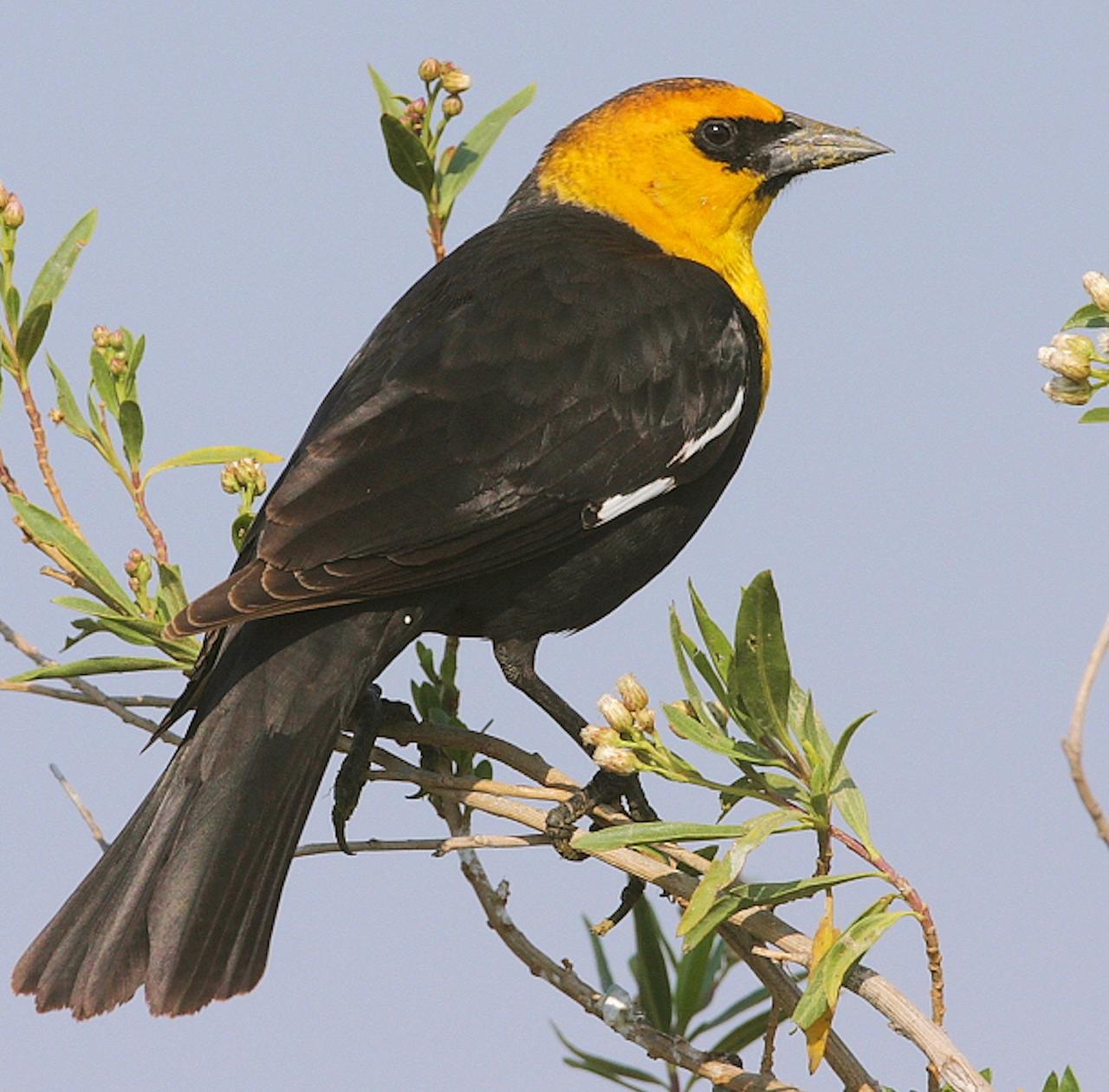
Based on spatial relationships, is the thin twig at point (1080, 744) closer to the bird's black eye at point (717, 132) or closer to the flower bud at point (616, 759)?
the flower bud at point (616, 759)

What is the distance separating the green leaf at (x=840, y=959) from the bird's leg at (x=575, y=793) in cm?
66

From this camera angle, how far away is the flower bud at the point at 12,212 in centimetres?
283

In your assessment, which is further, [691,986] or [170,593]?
[170,593]

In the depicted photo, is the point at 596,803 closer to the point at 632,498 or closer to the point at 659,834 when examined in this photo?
the point at 632,498

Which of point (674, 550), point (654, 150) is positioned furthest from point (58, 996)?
point (654, 150)

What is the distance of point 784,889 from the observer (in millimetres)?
2039

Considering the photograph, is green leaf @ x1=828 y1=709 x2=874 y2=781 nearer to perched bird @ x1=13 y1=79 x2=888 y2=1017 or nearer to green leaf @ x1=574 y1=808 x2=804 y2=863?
green leaf @ x1=574 y1=808 x2=804 y2=863

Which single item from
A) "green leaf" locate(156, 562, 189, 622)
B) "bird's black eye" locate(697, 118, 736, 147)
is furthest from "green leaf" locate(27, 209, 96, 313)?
"bird's black eye" locate(697, 118, 736, 147)

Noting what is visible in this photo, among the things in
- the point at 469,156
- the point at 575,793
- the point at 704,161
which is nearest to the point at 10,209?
the point at 469,156

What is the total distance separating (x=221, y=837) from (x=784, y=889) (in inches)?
47.9

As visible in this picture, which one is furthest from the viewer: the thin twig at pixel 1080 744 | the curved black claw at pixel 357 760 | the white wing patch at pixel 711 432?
the white wing patch at pixel 711 432

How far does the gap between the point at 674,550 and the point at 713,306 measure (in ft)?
1.81

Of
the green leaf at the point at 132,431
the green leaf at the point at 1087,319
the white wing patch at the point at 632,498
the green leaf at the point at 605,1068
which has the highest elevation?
the green leaf at the point at 132,431

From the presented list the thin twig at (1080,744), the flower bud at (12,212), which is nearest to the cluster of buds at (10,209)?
the flower bud at (12,212)
